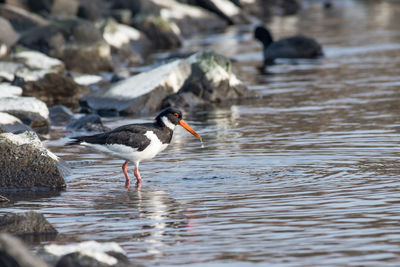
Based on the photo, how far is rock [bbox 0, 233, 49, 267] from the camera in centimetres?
598

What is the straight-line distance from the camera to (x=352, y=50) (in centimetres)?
2953

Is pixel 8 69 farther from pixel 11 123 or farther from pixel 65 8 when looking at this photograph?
pixel 65 8

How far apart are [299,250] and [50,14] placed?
3132cm

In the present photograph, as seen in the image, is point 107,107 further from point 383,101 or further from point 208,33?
point 208,33

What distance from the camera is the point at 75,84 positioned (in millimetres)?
21766

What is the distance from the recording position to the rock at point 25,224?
8508 mm

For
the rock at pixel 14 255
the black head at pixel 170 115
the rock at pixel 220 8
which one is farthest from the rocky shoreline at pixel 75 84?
the rock at pixel 220 8

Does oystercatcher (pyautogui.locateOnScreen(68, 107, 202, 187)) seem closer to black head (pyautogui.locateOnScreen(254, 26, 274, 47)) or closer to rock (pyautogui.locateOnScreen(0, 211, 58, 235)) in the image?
rock (pyautogui.locateOnScreen(0, 211, 58, 235))

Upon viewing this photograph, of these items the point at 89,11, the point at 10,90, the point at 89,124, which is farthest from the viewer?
the point at 89,11

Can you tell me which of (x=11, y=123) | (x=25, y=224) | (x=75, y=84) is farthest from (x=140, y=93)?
(x=25, y=224)

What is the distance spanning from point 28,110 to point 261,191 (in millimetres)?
8102

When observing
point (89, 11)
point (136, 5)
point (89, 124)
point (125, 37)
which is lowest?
point (89, 124)

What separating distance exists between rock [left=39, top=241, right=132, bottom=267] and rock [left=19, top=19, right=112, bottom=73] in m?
20.0

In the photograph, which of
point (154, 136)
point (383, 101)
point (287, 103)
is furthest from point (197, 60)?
point (154, 136)
